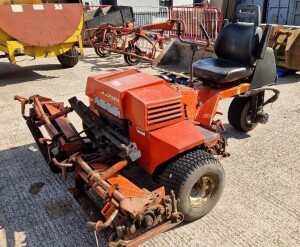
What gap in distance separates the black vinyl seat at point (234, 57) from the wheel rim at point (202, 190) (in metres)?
1.27

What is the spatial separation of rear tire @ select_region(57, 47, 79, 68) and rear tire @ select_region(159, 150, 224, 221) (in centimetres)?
562

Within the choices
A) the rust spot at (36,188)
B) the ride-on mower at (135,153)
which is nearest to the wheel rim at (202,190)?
the ride-on mower at (135,153)

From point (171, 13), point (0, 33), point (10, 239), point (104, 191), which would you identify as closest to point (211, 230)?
point (104, 191)

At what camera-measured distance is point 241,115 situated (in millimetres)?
3959

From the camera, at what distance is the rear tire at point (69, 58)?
7383mm

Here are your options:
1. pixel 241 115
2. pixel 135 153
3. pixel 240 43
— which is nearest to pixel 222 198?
pixel 135 153

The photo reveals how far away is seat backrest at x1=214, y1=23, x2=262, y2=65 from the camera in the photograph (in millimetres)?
3600

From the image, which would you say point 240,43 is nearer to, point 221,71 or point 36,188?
point 221,71

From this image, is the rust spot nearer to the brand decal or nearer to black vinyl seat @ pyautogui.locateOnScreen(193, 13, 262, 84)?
the brand decal

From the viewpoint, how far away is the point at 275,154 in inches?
141

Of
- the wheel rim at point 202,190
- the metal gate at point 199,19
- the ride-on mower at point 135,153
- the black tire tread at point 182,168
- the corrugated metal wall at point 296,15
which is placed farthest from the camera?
the corrugated metal wall at point 296,15

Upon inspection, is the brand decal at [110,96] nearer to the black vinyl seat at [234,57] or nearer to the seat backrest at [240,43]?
the black vinyl seat at [234,57]

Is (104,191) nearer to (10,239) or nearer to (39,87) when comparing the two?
(10,239)

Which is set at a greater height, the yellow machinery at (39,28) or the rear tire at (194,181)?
the yellow machinery at (39,28)
